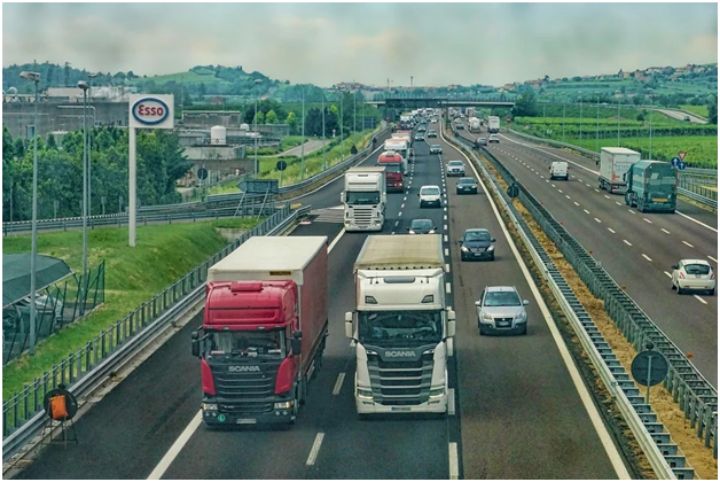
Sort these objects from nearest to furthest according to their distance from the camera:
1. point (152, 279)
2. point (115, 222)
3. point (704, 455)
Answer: point (704, 455)
point (152, 279)
point (115, 222)

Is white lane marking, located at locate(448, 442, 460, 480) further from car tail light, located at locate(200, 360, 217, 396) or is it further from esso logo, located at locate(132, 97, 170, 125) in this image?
esso logo, located at locate(132, 97, 170, 125)

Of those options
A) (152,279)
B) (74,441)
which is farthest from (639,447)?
(152,279)

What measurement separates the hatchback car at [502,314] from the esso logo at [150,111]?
1343 inches

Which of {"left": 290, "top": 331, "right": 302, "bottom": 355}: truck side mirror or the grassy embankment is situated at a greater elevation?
{"left": 290, "top": 331, "right": 302, "bottom": 355}: truck side mirror

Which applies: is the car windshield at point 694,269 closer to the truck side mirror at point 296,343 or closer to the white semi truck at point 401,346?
the white semi truck at point 401,346

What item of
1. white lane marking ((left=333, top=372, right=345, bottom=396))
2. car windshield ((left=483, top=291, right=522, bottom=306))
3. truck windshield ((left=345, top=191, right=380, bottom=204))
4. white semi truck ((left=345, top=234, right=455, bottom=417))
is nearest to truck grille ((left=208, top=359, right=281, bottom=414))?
white semi truck ((left=345, top=234, right=455, bottom=417))

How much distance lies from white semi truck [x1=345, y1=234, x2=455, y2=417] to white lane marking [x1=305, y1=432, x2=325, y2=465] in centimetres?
176

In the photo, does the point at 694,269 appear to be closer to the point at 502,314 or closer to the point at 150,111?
the point at 502,314

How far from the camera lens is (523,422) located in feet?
107

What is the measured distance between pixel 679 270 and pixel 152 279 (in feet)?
94.2

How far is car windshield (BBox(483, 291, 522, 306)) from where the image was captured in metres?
45.6

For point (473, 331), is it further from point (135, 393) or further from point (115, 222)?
point (115, 222)

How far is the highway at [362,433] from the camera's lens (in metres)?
28.3

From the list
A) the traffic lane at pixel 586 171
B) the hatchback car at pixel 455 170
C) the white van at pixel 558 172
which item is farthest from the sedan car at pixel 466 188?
the white van at pixel 558 172
